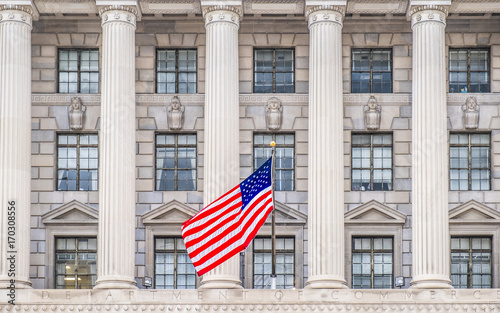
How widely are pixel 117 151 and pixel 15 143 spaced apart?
175 inches

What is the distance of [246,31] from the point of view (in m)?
61.8

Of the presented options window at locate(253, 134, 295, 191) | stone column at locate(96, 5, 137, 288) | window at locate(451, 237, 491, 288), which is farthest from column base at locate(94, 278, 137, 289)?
window at locate(451, 237, 491, 288)

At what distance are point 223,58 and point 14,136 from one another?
9.74 meters

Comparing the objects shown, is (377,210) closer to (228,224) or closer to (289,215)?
(289,215)

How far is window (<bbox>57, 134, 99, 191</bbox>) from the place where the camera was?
60906mm

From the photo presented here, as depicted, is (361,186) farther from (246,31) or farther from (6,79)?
(6,79)

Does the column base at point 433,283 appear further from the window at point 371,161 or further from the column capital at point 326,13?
the column capital at point 326,13

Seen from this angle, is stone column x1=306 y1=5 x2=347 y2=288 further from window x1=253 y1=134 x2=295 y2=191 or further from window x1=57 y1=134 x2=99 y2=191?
window x1=57 y1=134 x2=99 y2=191

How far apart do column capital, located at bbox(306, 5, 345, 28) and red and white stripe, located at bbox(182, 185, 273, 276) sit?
9620mm

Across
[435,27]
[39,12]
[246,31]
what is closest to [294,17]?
[246,31]

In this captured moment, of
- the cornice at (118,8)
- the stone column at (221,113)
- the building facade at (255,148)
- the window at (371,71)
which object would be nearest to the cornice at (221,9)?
the stone column at (221,113)

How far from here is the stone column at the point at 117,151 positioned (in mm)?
56969

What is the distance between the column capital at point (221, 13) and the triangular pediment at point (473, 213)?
13.1 m

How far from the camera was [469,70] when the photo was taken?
61.8m
